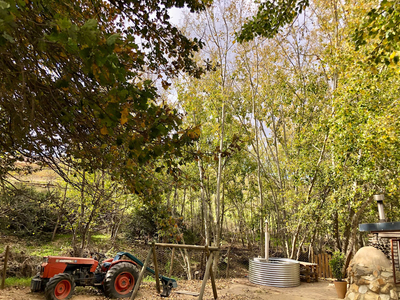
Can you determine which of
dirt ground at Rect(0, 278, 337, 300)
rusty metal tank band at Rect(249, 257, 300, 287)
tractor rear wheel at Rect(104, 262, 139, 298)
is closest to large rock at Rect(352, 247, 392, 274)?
dirt ground at Rect(0, 278, 337, 300)

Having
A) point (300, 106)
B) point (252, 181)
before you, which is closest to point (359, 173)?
point (300, 106)

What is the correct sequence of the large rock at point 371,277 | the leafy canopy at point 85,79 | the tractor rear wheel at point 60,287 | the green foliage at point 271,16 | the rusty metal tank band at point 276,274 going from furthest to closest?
the rusty metal tank band at point 276,274
the large rock at point 371,277
the tractor rear wheel at point 60,287
the green foliage at point 271,16
the leafy canopy at point 85,79

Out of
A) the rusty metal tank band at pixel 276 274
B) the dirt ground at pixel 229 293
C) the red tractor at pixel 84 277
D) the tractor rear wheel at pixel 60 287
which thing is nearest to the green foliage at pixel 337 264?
the dirt ground at pixel 229 293

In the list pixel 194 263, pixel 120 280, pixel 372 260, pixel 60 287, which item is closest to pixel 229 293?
pixel 120 280

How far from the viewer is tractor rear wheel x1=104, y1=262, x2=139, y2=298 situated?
229 inches

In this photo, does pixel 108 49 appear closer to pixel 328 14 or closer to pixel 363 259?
pixel 363 259

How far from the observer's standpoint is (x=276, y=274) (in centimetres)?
878

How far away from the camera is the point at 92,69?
138 centimetres

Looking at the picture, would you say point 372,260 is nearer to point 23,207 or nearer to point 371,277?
point 371,277

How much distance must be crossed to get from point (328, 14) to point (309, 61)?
1.98 metres

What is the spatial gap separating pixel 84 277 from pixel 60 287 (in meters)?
0.62

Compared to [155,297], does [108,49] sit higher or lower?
higher

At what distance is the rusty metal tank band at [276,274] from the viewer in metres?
8.77

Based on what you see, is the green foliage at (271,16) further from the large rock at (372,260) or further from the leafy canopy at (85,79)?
the large rock at (372,260)
